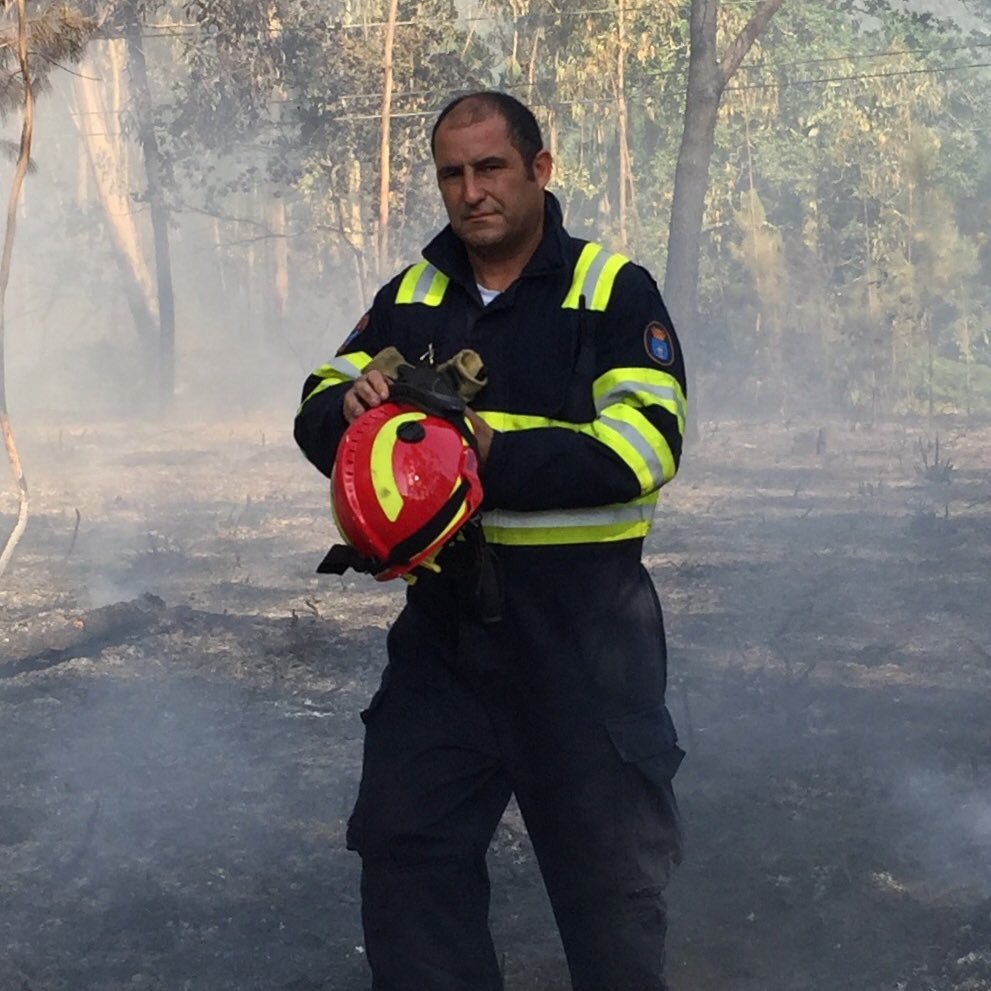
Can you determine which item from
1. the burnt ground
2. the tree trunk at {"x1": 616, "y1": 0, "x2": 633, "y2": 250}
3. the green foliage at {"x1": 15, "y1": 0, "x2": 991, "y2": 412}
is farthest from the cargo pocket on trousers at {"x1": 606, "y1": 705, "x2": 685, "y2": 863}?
the tree trunk at {"x1": 616, "y1": 0, "x2": 633, "y2": 250}

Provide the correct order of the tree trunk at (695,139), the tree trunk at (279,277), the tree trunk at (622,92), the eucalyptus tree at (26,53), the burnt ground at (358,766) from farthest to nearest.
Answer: the tree trunk at (279,277)
the tree trunk at (622,92)
the tree trunk at (695,139)
the eucalyptus tree at (26,53)
the burnt ground at (358,766)

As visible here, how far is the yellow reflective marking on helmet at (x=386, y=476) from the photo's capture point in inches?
104

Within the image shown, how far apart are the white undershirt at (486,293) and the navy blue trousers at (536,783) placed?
1.63 ft

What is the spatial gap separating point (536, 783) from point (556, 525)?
0.49 m

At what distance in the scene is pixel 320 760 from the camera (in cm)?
599

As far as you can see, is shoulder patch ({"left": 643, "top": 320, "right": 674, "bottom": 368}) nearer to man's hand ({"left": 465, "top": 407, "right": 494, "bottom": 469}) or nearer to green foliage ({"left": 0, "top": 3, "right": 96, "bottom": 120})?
man's hand ({"left": 465, "top": 407, "right": 494, "bottom": 469})

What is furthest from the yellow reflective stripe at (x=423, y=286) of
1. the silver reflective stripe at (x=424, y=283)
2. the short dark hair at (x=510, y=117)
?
the short dark hair at (x=510, y=117)

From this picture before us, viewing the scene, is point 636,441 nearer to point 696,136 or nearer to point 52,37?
point 52,37

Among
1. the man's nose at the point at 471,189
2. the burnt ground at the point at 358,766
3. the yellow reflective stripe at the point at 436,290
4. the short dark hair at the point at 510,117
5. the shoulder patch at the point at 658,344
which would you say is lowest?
the burnt ground at the point at 358,766

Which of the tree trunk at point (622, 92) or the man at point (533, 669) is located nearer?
the man at point (533, 669)

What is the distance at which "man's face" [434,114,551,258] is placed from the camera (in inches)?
113

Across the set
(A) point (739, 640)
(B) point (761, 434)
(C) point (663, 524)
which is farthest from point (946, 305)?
(A) point (739, 640)

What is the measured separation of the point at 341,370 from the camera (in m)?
3.04

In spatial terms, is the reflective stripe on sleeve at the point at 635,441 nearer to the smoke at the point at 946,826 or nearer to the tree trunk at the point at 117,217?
the smoke at the point at 946,826
